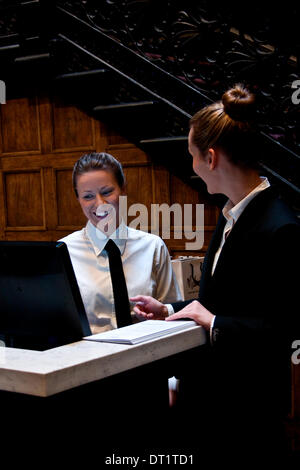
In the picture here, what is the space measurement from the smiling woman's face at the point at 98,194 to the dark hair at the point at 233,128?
74cm

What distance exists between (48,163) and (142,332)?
3211mm

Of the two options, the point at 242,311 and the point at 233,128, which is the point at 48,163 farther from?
the point at 242,311

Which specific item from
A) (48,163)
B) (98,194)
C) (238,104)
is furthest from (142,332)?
(48,163)

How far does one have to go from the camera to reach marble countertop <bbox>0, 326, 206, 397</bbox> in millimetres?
1146

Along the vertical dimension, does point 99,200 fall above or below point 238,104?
below

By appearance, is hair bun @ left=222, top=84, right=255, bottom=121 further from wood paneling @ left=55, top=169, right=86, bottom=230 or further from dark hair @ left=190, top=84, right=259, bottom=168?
wood paneling @ left=55, top=169, right=86, bottom=230

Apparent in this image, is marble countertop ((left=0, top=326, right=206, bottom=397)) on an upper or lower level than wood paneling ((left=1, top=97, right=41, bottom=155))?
lower

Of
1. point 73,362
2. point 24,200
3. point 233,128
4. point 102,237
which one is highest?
point 233,128

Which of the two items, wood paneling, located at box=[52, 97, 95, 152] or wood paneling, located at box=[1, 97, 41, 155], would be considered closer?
wood paneling, located at box=[52, 97, 95, 152]

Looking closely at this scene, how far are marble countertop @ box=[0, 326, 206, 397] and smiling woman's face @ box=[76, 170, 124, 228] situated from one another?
947mm

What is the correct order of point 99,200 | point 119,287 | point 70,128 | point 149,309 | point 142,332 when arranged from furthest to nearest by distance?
point 70,128 → point 99,200 → point 119,287 → point 149,309 → point 142,332

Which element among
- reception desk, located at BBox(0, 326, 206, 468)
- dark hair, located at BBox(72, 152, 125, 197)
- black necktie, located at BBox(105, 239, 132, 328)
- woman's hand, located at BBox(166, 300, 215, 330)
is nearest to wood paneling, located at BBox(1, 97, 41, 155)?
dark hair, located at BBox(72, 152, 125, 197)

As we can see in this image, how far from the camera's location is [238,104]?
165 cm
